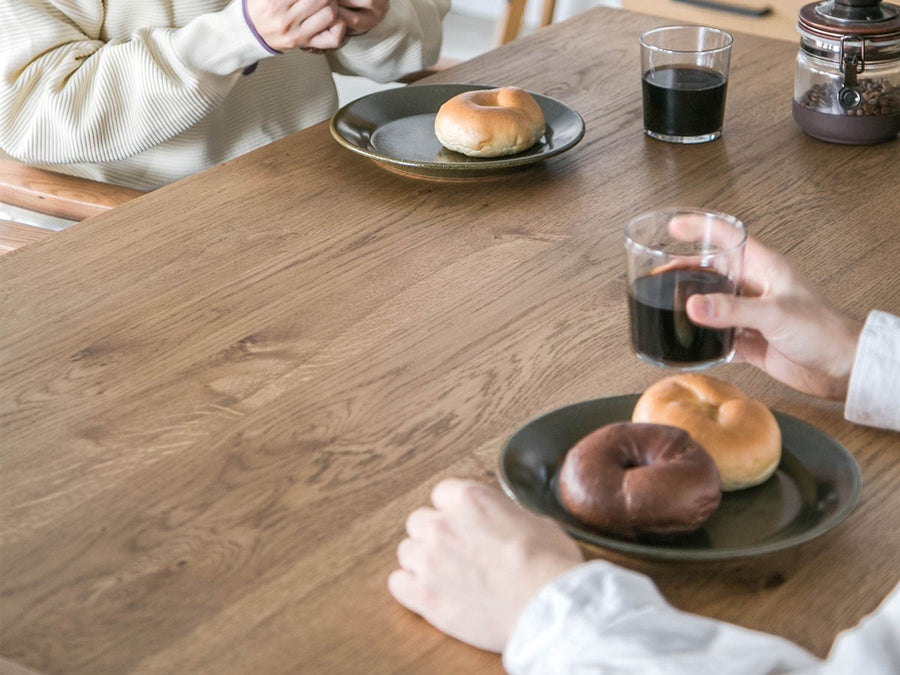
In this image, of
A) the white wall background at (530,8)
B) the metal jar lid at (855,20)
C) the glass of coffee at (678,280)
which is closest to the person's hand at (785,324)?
the glass of coffee at (678,280)

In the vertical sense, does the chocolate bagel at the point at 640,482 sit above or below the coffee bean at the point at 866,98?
above

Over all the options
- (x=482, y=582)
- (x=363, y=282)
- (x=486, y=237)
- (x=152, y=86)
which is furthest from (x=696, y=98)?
(x=482, y=582)

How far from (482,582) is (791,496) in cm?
24

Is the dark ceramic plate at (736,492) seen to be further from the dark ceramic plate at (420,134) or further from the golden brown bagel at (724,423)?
the dark ceramic plate at (420,134)

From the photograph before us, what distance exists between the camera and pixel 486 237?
119 centimetres

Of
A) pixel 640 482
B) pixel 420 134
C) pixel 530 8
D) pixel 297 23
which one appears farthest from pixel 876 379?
pixel 530 8

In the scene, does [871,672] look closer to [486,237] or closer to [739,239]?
[739,239]

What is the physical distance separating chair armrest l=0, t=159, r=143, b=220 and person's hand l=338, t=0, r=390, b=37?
367 millimetres

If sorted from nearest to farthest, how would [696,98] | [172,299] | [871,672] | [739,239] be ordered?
[871,672] < [739,239] < [172,299] < [696,98]

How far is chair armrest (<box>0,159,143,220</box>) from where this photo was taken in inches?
58.9

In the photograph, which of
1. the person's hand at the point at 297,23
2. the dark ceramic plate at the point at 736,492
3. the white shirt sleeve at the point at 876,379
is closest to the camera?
the dark ceramic plate at the point at 736,492

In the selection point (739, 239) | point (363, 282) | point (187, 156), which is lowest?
point (187, 156)

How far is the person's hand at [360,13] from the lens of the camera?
1.50 m

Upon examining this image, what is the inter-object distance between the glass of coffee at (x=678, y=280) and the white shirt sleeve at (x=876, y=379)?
10 centimetres
